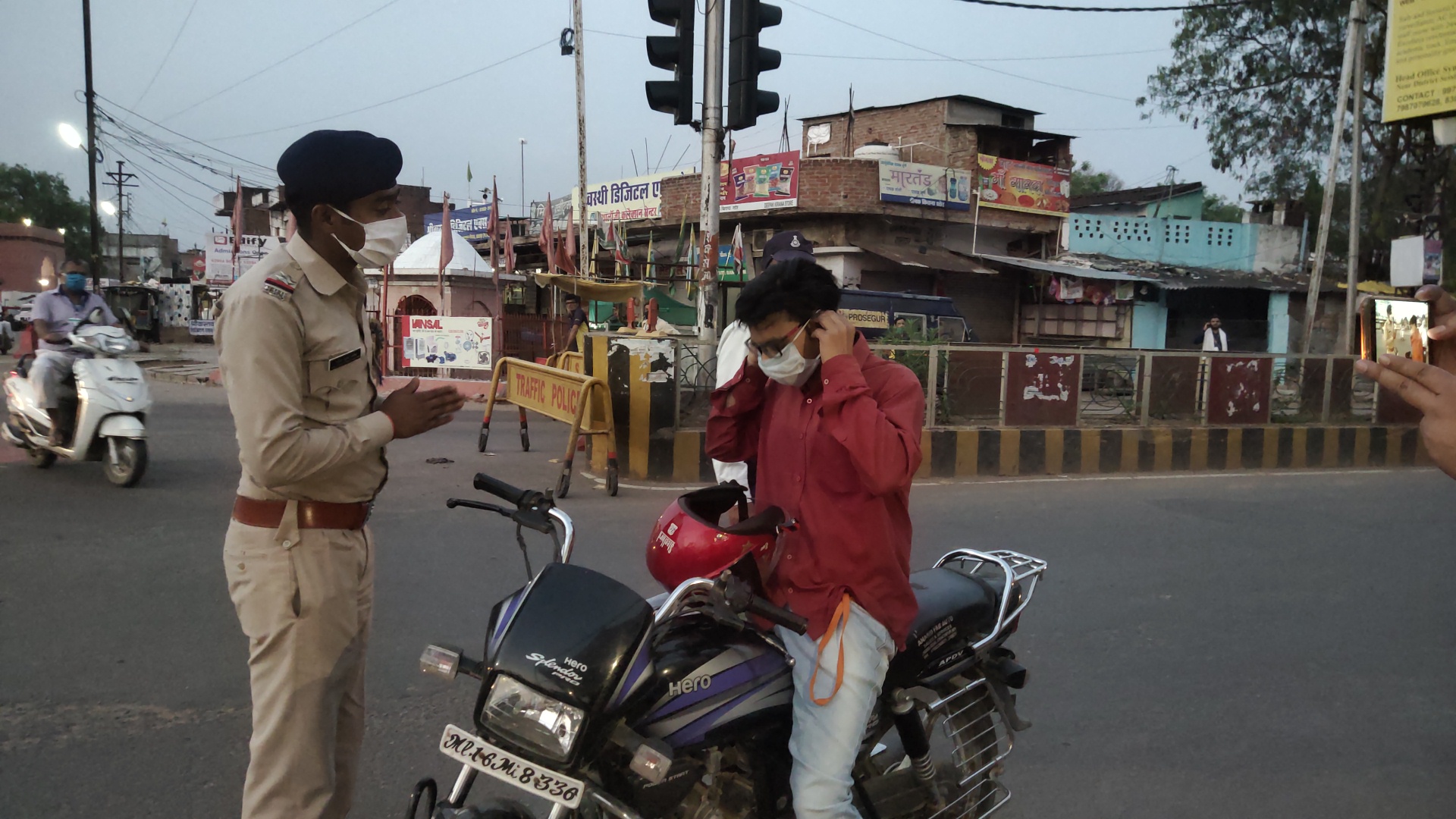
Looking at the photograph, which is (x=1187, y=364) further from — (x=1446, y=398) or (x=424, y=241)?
(x=424, y=241)

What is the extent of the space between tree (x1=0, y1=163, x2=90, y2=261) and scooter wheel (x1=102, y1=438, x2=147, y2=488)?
54920 millimetres

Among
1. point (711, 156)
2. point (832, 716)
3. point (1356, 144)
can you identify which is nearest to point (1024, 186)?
point (1356, 144)

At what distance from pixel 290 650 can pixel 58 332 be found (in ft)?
23.2

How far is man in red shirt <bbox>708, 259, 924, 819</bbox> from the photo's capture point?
2.12 m

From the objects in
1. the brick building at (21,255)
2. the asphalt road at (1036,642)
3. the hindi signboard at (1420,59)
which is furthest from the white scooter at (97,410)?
the brick building at (21,255)

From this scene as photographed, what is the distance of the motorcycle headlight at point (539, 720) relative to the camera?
172cm

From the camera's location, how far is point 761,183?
22.0 metres

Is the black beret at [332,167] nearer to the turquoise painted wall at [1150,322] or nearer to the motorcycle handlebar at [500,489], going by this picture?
the motorcycle handlebar at [500,489]

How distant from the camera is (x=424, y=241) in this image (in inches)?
810

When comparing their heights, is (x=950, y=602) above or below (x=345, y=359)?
below

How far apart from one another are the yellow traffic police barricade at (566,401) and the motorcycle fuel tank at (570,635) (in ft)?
18.7

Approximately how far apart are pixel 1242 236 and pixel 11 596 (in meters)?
28.3

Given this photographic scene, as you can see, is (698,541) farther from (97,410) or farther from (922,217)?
(922,217)

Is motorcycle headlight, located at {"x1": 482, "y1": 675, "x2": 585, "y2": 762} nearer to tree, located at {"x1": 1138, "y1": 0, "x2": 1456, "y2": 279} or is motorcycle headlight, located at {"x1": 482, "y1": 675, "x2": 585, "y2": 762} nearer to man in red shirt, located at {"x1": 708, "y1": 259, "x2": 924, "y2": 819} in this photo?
man in red shirt, located at {"x1": 708, "y1": 259, "x2": 924, "y2": 819}
